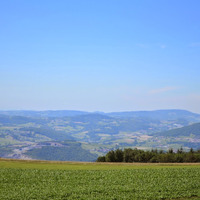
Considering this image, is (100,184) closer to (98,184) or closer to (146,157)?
(98,184)

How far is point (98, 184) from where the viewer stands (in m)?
35.0

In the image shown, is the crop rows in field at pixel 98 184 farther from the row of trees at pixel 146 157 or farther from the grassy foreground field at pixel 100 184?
the row of trees at pixel 146 157

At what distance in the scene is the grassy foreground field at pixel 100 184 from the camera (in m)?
30.0

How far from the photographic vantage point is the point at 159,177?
39906 millimetres

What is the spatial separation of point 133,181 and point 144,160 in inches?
1996

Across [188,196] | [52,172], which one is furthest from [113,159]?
[188,196]

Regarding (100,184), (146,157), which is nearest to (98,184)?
(100,184)

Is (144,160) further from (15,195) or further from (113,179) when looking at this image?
(15,195)

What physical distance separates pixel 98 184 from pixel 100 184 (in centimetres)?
26

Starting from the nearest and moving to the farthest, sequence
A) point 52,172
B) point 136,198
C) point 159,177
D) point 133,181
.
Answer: point 136,198
point 133,181
point 159,177
point 52,172

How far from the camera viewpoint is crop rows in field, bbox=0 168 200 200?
98.3ft

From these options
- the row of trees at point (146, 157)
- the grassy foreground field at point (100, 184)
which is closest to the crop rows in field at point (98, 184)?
the grassy foreground field at point (100, 184)

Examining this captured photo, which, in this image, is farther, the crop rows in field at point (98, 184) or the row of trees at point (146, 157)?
the row of trees at point (146, 157)

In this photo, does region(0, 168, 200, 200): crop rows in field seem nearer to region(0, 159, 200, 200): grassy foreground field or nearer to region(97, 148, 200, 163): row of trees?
region(0, 159, 200, 200): grassy foreground field
